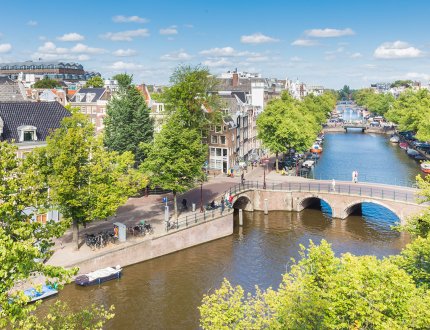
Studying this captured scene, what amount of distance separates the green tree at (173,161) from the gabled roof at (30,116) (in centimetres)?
1275

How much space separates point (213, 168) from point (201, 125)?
1358cm

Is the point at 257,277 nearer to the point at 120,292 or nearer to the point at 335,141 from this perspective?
the point at 120,292

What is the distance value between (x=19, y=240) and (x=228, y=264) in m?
30.8

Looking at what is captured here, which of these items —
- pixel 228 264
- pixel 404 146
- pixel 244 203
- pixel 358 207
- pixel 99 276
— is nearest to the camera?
pixel 99 276

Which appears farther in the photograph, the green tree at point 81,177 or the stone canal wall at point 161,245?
the stone canal wall at point 161,245

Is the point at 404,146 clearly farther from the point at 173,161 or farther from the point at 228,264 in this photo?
the point at 228,264

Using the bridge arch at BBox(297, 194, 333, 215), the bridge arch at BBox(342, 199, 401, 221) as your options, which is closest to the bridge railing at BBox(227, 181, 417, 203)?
the bridge arch at BBox(342, 199, 401, 221)

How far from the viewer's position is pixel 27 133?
5106cm

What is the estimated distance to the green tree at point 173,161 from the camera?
51.8 meters

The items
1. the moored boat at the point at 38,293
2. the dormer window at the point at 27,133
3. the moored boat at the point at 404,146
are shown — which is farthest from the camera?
the moored boat at the point at 404,146

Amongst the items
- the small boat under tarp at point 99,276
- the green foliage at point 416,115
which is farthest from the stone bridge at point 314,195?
the green foliage at point 416,115

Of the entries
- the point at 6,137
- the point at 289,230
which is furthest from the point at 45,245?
the point at 289,230

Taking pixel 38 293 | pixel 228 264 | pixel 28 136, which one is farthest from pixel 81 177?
pixel 228 264

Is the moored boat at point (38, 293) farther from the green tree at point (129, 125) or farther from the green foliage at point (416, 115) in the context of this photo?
the green foliage at point (416, 115)
